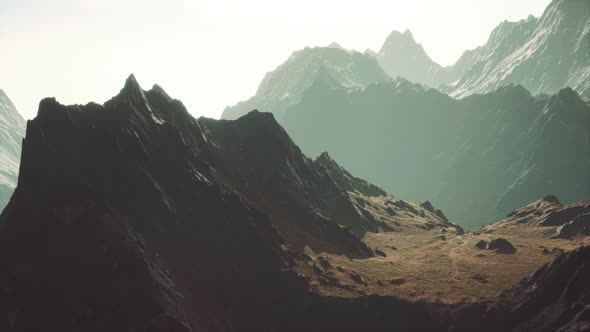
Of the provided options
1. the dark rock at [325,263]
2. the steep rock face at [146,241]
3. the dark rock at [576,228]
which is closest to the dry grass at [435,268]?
the dark rock at [325,263]

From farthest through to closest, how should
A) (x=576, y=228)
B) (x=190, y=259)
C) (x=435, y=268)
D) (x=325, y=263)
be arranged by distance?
1. (x=576, y=228)
2. (x=435, y=268)
3. (x=325, y=263)
4. (x=190, y=259)

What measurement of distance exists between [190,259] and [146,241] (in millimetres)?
11155

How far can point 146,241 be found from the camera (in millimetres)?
109500

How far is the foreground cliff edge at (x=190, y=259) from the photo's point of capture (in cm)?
8506

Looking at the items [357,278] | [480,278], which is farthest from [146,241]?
[480,278]

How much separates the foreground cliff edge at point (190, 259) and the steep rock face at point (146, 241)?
299 millimetres

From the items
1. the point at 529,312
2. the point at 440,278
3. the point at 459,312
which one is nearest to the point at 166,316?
the point at 459,312

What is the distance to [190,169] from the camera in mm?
132875

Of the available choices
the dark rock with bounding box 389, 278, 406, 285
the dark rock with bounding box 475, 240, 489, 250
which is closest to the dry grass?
the dark rock with bounding box 389, 278, 406, 285

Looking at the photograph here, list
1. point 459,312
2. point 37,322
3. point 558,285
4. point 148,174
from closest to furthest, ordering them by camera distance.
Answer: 1. point 37,322
2. point 558,285
3. point 459,312
4. point 148,174

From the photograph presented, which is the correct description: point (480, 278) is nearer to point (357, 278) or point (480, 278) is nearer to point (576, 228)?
point (357, 278)

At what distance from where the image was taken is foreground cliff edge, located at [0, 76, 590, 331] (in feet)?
279

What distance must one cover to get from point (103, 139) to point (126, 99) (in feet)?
62.3

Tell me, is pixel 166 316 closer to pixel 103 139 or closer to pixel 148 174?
pixel 148 174
